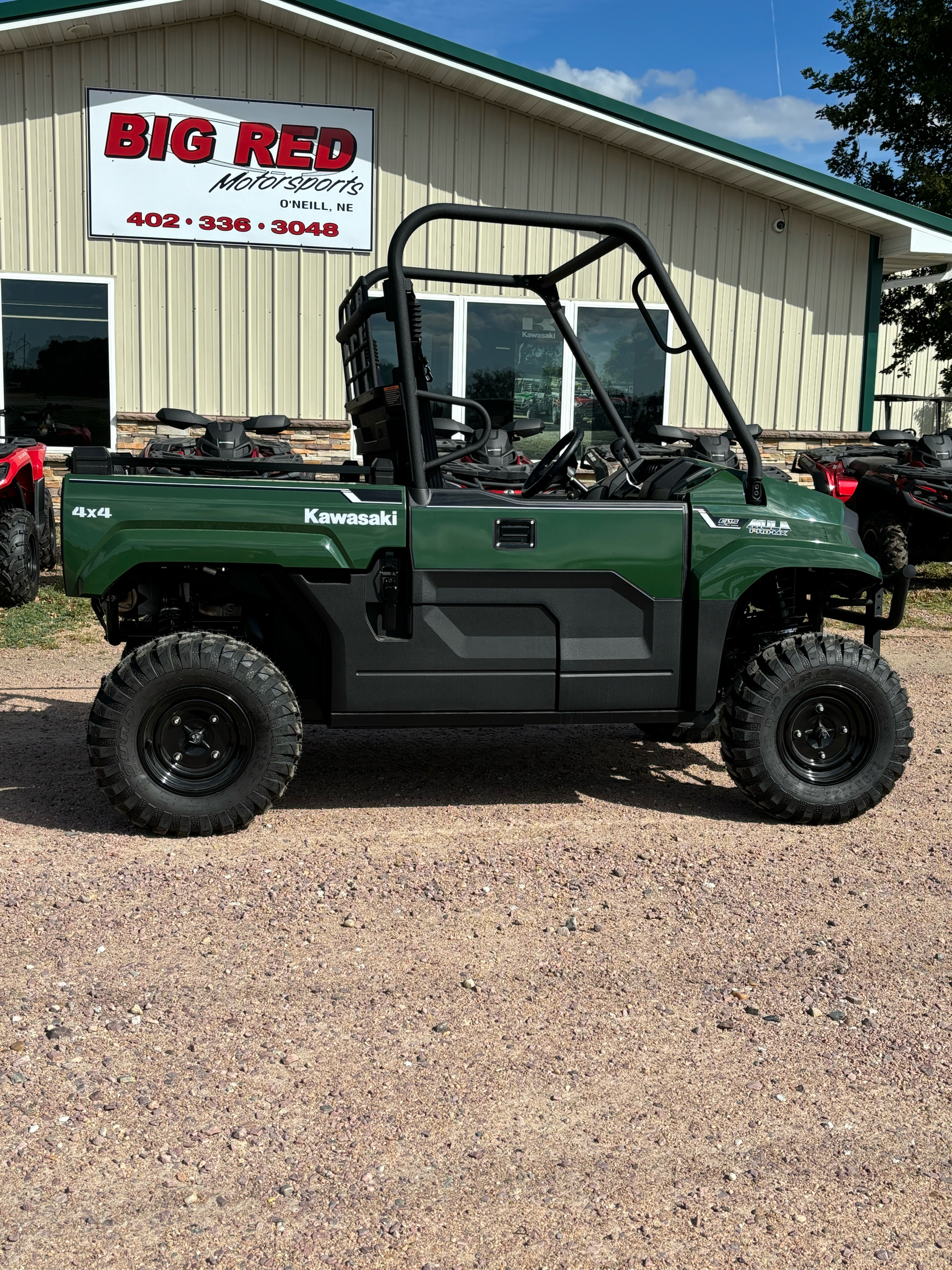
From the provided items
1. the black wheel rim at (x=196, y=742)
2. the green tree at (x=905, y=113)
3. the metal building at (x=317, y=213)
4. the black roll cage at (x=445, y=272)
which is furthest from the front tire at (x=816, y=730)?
the green tree at (x=905, y=113)

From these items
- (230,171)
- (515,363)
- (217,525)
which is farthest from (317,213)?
(217,525)

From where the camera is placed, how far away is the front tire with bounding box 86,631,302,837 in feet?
14.8

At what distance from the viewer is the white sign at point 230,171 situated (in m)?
12.1

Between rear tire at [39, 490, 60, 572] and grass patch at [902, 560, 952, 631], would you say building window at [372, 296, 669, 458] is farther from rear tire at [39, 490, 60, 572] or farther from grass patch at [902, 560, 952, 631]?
rear tire at [39, 490, 60, 572]

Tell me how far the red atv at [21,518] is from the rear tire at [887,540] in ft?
23.4

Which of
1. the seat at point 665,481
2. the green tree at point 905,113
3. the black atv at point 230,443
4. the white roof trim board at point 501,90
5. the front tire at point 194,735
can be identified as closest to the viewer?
the front tire at point 194,735

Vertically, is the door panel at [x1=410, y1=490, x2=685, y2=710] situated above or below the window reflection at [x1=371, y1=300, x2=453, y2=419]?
below

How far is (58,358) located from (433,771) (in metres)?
8.32

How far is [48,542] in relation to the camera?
11.0 meters

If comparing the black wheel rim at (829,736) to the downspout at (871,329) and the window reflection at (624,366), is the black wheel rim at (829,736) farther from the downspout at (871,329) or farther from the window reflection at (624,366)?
the downspout at (871,329)

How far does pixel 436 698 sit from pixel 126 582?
128 cm

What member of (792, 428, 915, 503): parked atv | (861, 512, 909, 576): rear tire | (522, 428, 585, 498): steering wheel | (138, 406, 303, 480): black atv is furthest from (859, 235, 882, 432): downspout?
(522, 428, 585, 498): steering wheel

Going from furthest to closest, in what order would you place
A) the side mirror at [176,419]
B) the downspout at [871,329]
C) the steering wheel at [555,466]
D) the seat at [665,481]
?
1. the downspout at [871,329]
2. the side mirror at [176,419]
3. the steering wheel at [555,466]
4. the seat at [665,481]

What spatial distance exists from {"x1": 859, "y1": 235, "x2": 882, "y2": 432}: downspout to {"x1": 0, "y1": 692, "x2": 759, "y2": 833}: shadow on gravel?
855cm
